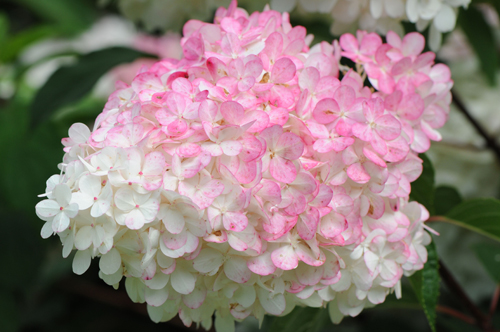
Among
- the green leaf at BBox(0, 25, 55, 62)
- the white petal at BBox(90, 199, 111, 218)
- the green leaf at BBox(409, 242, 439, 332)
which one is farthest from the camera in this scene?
the green leaf at BBox(0, 25, 55, 62)

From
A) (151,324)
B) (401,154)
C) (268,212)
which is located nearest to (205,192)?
(268,212)

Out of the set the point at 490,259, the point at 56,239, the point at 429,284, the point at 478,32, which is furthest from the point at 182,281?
the point at 56,239

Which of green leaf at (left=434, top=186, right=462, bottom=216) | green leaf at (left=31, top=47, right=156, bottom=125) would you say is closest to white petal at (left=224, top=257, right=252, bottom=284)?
green leaf at (left=434, top=186, right=462, bottom=216)

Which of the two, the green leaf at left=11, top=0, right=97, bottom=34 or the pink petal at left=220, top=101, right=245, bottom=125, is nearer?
the pink petal at left=220, top=101, right=245, bottom=125

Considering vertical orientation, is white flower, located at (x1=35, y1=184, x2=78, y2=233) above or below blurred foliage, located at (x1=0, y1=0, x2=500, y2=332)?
above

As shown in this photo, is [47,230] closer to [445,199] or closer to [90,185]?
[90,185]

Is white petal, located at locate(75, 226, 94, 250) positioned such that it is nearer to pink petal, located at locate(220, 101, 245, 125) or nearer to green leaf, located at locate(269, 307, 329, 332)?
pink petal, located at locate(220, 101, 245, 125)

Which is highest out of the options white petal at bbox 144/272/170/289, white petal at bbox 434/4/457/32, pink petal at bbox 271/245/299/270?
white petal at bbox 434/4/457/32
